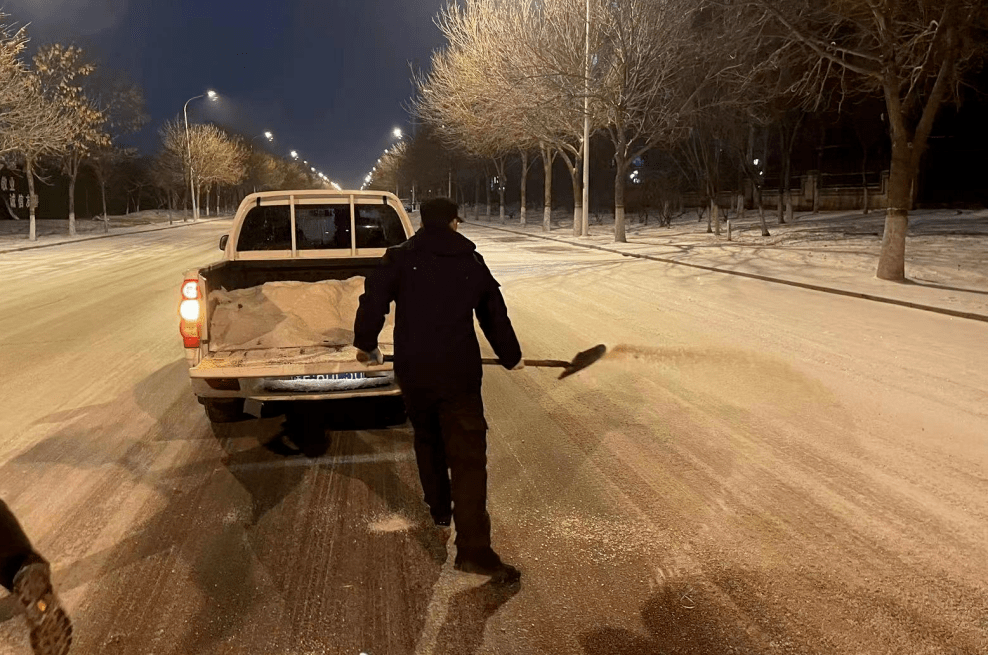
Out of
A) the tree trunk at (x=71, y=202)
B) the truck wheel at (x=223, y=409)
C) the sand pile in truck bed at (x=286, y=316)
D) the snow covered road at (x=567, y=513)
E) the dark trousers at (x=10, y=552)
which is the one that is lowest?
the snow covered road at (x=567, y=513)

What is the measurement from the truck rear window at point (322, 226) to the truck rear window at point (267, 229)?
112mm

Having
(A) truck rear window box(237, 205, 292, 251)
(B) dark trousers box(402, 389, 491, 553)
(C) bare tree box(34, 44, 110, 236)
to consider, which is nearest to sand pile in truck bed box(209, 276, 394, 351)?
(A) truck rear window box(237, 205, 292, 251)

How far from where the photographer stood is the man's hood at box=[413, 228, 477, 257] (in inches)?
143

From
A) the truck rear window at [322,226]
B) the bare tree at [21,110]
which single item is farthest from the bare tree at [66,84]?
the truck rear window at [322,226]

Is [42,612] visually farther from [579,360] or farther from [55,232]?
[55,232]

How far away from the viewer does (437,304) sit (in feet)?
11.8

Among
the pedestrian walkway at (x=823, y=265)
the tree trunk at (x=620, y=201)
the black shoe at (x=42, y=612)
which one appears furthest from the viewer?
the tree trunk at (x=620, y=201)

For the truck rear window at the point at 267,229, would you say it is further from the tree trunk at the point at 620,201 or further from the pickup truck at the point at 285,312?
the tree trunk at the point at 620,201

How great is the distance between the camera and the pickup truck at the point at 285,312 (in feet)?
17.6

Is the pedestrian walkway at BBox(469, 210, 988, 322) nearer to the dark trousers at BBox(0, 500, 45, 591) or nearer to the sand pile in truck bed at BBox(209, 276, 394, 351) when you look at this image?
the sand pile in truck bed at BBox(209, 276, 394, 351)

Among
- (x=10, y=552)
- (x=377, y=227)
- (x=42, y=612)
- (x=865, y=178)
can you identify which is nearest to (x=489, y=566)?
(x=42, y=612)

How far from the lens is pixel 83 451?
18.3 ft

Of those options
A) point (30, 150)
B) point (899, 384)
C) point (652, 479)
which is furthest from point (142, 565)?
point (30, 150)

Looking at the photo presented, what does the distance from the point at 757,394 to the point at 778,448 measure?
1.62 metres
